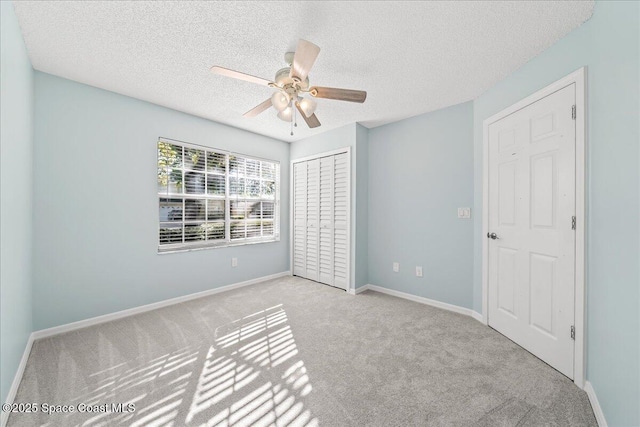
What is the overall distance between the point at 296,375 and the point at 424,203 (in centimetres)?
245

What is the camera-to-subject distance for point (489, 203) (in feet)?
8.21

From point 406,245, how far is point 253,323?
7.07 ft

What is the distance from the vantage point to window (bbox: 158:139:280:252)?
10.1 feet

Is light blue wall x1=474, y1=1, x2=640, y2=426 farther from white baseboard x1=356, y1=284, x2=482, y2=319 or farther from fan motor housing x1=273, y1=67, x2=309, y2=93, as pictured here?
fan motor housing x1=273, y1=67, x2=309, y2=93

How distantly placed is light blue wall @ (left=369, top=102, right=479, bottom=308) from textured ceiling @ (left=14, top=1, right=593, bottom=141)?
573mm

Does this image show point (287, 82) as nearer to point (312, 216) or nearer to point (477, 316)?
point (312, 216)

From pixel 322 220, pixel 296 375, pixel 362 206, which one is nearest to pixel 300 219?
pixel 322 220

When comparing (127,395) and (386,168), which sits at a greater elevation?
(386,168)

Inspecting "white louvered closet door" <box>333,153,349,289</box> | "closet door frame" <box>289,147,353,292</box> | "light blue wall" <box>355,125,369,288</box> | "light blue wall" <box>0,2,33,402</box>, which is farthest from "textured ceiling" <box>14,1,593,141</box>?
"white louvered closet door" <box>333,153,349,289</box>

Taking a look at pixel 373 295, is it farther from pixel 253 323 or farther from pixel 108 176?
pixel 108 176

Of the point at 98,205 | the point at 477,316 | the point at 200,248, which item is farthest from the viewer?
the point at 200,248

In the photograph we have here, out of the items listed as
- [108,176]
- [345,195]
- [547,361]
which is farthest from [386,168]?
[108,176]

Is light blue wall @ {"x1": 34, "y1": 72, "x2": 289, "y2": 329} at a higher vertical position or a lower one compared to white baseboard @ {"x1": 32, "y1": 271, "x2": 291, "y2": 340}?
higher

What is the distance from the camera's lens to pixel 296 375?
176 centimetres
